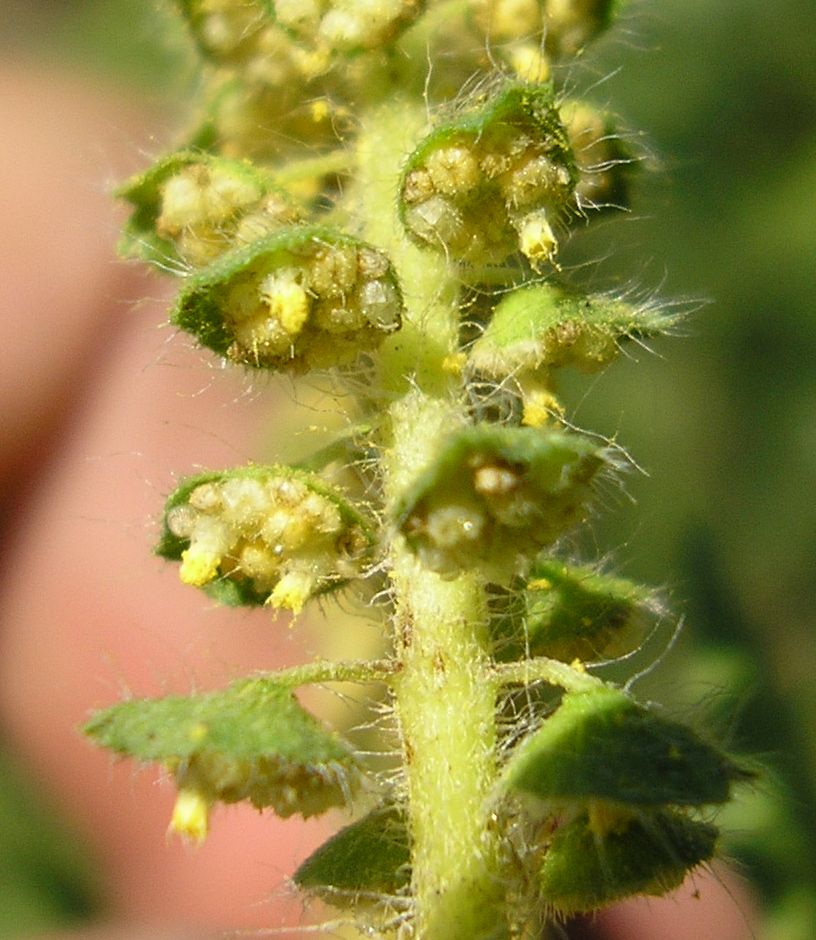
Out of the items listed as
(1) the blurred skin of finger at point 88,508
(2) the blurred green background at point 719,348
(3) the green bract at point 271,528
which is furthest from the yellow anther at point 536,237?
(1) the blurred skin of finger at point 88,508

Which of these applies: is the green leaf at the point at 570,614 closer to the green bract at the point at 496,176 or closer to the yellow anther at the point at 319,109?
the green bract at the point at 496,176

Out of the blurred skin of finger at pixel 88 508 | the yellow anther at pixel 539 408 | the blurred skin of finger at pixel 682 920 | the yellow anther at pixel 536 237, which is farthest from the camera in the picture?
the blurred skin of finger at pixel 88 508

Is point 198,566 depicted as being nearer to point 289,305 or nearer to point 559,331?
point 289,305

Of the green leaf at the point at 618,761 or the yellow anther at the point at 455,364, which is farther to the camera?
the yellow anther at the point at 455,364

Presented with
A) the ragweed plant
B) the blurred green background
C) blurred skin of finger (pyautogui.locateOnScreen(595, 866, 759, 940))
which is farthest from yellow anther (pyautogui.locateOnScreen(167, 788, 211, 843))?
blurred skin of finger (pyautogui.locateOnScreen(595, 866, 759, 940))

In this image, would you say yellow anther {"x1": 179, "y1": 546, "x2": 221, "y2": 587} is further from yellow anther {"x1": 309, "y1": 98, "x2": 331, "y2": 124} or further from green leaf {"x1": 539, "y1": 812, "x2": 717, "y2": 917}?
yellow anther {"x1": 309, "y1": 98, "x2": 331, "y2": 124}

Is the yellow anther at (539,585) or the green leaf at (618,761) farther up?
the yellow anther at (539,585)

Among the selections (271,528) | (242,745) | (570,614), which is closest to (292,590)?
(271,528)
